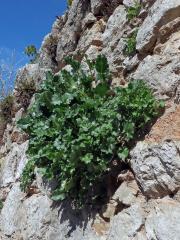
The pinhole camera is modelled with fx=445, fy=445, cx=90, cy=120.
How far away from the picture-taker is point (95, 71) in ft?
21.1

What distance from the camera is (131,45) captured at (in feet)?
19.8

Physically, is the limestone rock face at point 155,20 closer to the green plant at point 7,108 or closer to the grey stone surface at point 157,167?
the grey stone surface at point 157,167

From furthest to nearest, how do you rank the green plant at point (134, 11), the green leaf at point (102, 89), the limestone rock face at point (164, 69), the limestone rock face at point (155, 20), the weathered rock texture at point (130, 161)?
the green plant at point (134, 11) → the green leaf at point (102, 89) → the limestone rock face at point (155, 20) → the limestone rock face at point (164, 69) → the weathered rock texture at point (130, 161)

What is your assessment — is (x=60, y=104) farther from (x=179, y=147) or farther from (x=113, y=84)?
(x=179, y=147)

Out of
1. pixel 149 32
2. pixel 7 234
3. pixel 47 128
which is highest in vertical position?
pixel 149 32

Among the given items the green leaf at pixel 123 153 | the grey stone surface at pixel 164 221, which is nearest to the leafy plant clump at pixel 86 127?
the green leaf at pixel 123 153

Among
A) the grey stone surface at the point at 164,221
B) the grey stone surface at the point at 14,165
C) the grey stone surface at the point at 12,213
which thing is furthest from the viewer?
the grey stone surface at the point at 14,165

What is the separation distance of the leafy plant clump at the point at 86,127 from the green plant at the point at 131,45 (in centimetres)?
42

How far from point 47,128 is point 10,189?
2640mm

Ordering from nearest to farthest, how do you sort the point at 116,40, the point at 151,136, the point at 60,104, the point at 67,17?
the point at 151,136
the point at 60,104
the point at 116,40
the point at 67,17

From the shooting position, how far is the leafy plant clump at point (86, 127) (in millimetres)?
4949

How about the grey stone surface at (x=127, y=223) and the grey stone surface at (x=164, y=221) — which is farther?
the grey stone surface at (x=127, y=223)

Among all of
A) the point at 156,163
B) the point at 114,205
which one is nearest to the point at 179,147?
the point at 156,163

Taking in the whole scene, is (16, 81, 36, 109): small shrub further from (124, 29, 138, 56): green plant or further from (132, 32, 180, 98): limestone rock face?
(132, 32, 180, 98): limestone rock face
